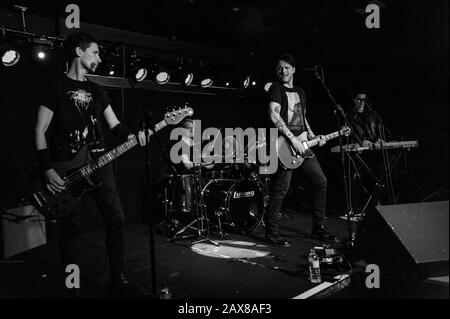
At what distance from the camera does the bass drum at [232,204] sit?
5320 mm

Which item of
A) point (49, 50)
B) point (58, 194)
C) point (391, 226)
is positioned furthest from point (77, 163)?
point (49, 50)

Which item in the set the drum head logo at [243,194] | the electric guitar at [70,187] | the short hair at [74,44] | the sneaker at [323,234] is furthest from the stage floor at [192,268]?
the short hair at [74,44]

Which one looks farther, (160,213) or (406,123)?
(406,123)

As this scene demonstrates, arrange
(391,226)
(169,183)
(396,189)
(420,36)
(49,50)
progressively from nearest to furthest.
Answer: (391,226) → (49,50) → (169,183) → (420,36) → (396,189)

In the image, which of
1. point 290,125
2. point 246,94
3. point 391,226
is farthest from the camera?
point 246,94

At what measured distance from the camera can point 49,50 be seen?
16.7 feet

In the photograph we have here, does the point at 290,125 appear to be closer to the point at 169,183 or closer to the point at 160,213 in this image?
the point at 169,183

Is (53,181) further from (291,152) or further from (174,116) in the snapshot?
(291,152)

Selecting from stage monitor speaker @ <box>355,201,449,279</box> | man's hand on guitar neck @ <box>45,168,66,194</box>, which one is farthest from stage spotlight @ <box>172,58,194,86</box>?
stage monitor speaker @ <box>355,201,449,279</box>

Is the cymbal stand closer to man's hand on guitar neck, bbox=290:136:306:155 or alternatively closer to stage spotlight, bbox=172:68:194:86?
man's hand on guitar neck, bbox=290:136:306:155

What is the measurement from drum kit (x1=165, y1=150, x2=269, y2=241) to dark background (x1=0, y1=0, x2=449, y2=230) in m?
1.44

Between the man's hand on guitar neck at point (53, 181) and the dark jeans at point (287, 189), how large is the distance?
8.19 ft

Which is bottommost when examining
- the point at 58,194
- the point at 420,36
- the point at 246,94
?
the point at 58,194
